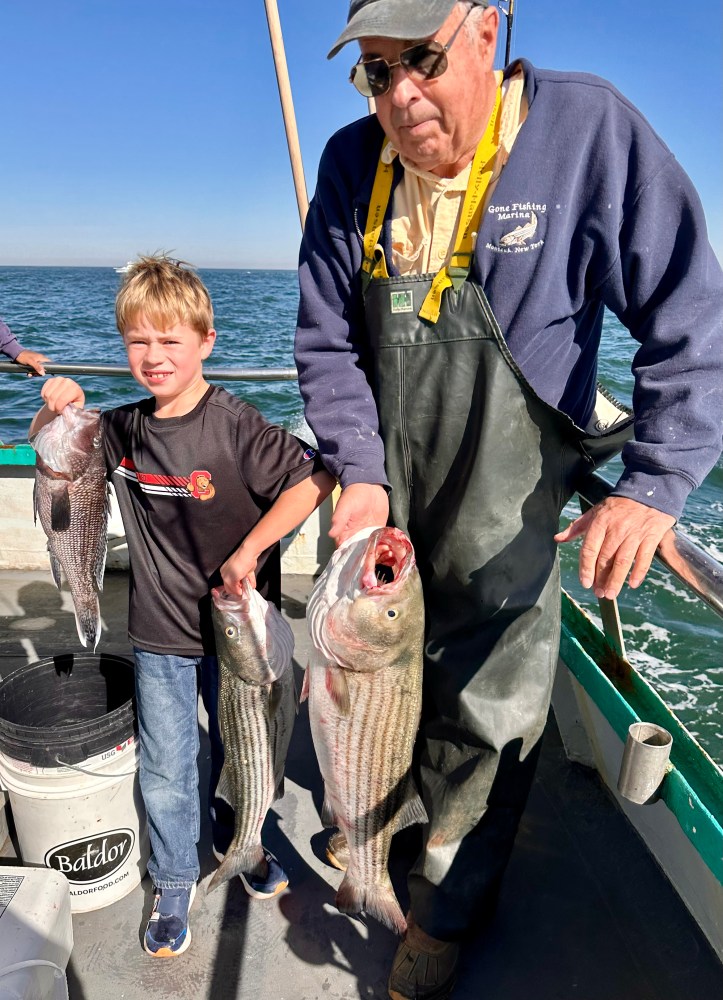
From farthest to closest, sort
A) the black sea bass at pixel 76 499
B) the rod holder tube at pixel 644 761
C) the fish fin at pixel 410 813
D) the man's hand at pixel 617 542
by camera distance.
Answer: the black sea bass at pixel 76 499 < the fish fin at pixel 410 813 < the rod holder tube at pixel 644 761 < the man's hand at pixel 617 542

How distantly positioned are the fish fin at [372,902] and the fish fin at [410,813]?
220 millimetres

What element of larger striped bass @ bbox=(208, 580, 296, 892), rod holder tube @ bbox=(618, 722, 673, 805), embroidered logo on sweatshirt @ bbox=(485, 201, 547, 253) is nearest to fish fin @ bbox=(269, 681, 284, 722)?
larger striped bass @ bbox=(208, 580, 296, 892)

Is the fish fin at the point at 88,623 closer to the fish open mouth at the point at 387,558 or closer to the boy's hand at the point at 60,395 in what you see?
the boy's hand at the point at 60,395

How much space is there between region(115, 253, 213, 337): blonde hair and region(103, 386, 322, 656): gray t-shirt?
0.96 ft

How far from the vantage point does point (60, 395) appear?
271 centimetres

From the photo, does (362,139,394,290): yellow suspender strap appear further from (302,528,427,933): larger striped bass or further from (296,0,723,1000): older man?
(302,528,427,933): larger striped bass

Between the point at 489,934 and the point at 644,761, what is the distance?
1.11m

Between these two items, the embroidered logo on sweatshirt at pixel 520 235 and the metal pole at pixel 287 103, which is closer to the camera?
the embroidered logo on sweatshirt at pixel 520 235

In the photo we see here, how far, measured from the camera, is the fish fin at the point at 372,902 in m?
2.35

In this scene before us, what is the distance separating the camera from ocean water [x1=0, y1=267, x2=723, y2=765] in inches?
301

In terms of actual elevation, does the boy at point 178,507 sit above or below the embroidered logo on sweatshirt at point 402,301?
below

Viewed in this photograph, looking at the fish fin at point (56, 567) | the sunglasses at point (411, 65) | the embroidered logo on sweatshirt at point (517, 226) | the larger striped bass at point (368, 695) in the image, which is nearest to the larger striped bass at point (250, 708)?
the larger striped bass at point (368, 695)

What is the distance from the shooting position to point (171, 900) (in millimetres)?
2711

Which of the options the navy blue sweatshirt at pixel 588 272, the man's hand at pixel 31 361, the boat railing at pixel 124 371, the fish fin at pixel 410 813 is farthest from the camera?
the boat railing at pixel 124 371
